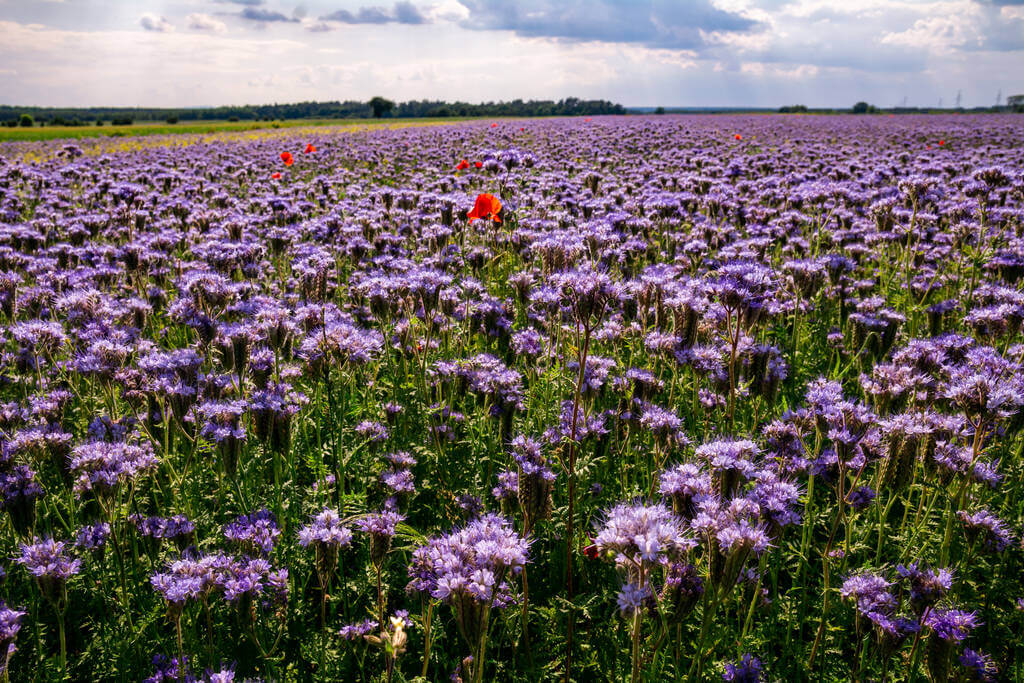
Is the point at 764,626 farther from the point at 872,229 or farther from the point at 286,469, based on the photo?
the point at 872,229

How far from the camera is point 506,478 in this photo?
3.29 metres

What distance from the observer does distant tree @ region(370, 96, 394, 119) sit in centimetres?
8786

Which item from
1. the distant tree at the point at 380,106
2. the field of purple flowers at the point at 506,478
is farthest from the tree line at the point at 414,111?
the field of purple flowers at the point at 506,478

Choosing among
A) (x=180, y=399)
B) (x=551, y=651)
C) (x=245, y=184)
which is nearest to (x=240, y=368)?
(x=180, y=399)

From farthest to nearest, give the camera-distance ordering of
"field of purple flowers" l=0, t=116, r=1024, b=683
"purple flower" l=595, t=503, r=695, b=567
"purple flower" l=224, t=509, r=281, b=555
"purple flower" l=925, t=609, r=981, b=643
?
"purple flower" l=224, t=509, r=281, b=555 < "field of purple flowers" l=0, t=116, r=1024, b=683 < "purple flower" l=925, t=609, r=981, b=643 < "purple flower" l=595, t=503, r=695, b=567

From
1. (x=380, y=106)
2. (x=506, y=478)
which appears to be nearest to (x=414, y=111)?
(x=380, y=106)

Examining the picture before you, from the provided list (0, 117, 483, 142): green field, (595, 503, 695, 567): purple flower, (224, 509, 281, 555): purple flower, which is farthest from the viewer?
(0, 117, 483, 142): green field

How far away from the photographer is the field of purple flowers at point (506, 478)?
2721mm

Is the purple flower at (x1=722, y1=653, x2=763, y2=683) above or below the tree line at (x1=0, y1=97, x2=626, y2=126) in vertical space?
below

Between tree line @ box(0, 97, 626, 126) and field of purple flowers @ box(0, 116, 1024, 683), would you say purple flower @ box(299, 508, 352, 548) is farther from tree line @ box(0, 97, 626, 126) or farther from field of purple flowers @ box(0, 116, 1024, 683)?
tree line @ box(0, 97, 626, 126)

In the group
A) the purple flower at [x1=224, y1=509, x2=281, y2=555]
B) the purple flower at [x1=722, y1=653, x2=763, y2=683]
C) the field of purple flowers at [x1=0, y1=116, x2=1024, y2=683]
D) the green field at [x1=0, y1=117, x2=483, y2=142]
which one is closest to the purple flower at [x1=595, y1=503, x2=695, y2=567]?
the field of purple flowers at [x1=0, y1=116, x2=1024, y2=683]

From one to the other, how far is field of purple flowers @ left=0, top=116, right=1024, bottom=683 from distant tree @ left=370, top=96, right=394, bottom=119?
88529mm

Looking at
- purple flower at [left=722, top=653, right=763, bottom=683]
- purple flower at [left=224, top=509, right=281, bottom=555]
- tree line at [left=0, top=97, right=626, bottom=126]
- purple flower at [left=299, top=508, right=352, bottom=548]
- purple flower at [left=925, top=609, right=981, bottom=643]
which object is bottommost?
purple flower at [left=722, top=653, right=763, bottom=683]

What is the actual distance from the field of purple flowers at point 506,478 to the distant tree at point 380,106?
8853cm
